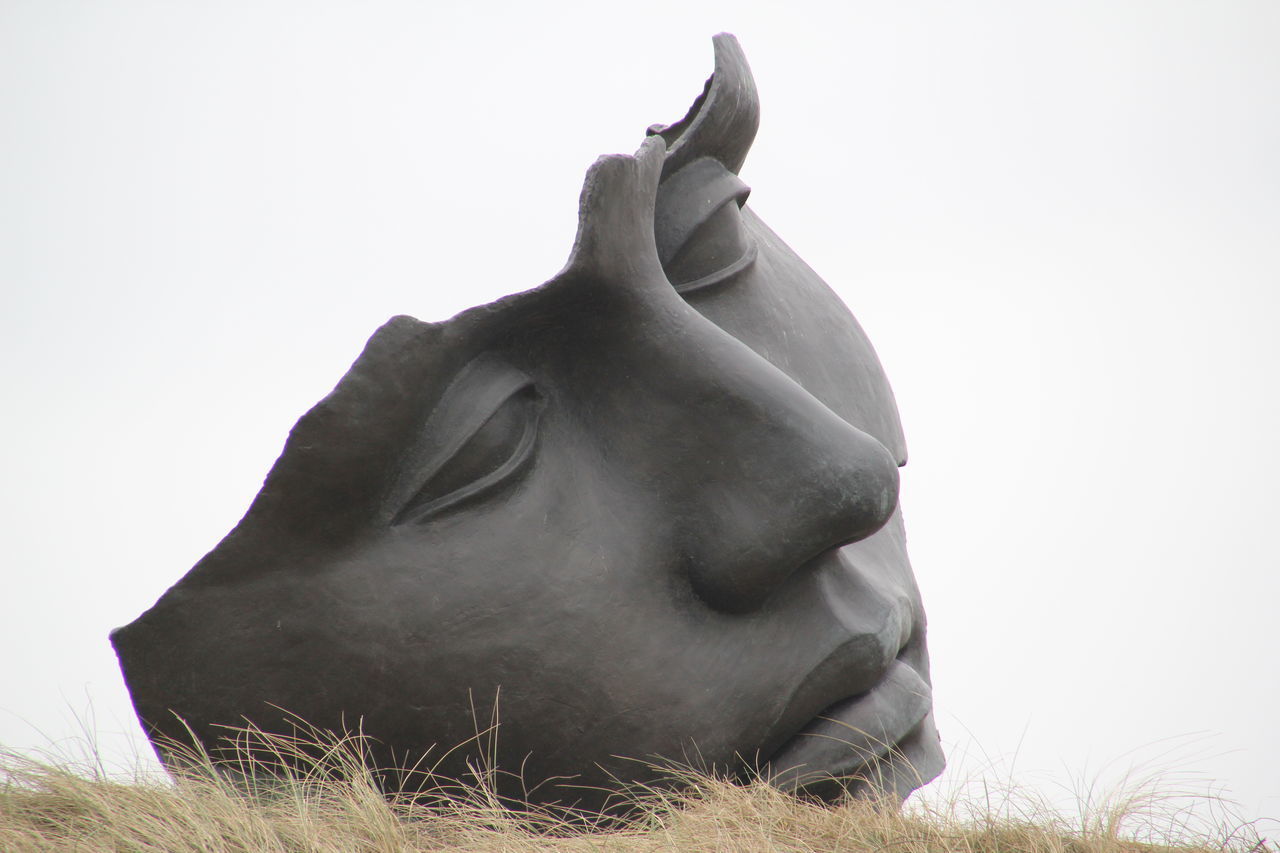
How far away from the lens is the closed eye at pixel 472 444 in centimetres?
308

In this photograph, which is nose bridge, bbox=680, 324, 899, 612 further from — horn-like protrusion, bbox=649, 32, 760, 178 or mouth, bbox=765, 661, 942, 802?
horn-like protrusion, bbox=649, 32, 760, 178

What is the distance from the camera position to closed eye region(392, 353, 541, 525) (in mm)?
3076

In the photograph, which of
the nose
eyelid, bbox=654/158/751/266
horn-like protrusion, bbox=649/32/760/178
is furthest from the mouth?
horn-like protrusion, bbox=649/32/760/178

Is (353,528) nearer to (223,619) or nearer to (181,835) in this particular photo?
(223,619)

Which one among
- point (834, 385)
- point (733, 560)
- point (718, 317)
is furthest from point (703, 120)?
point (733, 560)

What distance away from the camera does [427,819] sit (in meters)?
2.97

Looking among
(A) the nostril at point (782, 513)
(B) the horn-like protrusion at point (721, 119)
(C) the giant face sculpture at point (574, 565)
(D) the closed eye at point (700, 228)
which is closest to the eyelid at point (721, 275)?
(D) the closed eye at point (700, 228)

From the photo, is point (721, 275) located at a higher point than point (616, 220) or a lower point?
lower

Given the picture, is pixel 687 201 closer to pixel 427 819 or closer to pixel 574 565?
pixel 574 565

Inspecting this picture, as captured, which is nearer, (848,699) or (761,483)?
(761,483)

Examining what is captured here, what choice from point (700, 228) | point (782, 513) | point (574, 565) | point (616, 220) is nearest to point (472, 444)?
point (574, 565)

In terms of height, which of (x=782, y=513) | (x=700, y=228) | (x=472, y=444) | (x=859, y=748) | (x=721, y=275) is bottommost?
(x=859, y=748)

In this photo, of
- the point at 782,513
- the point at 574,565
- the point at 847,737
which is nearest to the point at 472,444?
the point at 574,565

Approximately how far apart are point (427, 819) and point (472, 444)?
0.79 metres
